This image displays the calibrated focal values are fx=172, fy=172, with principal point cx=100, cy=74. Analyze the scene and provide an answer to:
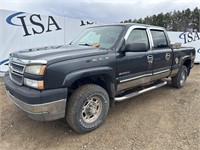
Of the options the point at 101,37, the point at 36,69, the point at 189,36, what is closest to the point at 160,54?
the point at 101,37

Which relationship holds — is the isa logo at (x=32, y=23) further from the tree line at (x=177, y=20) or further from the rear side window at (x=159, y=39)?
the tree line at (x=177, y=20)

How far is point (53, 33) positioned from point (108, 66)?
5632 millimetres

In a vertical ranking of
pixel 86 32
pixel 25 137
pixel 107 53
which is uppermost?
pixel 86 32

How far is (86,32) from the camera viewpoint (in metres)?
4.27

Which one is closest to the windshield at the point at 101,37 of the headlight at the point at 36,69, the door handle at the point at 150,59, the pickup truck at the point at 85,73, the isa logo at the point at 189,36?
the pickup truck at the point at 85,73

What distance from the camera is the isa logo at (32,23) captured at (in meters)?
6.81

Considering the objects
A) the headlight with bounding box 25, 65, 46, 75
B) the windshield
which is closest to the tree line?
the windshield

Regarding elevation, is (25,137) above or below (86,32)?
below

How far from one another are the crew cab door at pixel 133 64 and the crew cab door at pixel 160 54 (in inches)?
9.3

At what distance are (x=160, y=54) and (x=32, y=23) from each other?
18.1 feet

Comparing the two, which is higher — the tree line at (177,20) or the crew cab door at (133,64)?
the tree line at (177,20)

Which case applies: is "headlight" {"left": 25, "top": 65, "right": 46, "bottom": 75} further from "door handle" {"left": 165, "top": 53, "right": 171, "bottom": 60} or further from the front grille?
"door handle" {"left": 165, "top": 53, "right": 171, "bottom": 60}

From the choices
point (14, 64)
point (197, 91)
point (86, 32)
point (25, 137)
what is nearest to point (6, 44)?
point (86, 32)

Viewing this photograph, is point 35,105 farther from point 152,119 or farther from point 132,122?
point 152,119
